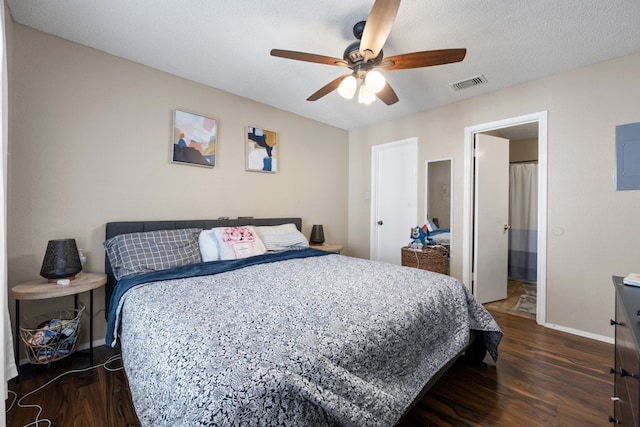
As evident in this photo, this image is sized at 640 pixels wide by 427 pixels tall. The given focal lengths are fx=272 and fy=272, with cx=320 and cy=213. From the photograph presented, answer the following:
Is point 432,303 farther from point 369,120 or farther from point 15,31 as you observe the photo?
point 15,31

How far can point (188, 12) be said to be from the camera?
6.04 feet

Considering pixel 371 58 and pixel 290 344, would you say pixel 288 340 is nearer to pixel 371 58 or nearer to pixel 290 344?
pixel 290 344

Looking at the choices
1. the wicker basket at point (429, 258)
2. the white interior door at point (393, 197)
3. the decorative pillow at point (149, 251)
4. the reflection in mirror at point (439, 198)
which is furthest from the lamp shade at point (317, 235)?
the decorative pillow at point (149, 251)

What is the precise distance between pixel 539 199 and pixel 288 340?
116 inches

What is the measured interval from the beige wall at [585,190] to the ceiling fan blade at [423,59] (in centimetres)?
166

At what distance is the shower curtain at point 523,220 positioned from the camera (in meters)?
4.33

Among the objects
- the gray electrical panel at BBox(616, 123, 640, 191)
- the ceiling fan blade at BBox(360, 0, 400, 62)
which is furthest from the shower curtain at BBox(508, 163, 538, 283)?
the ceiling fan blade at BBox(360, 0, 400, 62)

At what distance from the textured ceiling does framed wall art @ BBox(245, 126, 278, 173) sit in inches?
25.9

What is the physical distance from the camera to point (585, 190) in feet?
8.13

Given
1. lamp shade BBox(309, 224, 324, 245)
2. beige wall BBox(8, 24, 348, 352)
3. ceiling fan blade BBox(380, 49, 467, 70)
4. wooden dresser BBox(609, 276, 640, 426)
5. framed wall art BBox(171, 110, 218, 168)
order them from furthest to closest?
lamp shade BBox(309, 224, 324, 245)
framed wall art BBox(171, 110, 218, 168)
beige wall BBox(8, 24, 348, 352)
ceiling fan blade BBox(380, 49, 467, 70)
wooden dresser BBox(609, 276, 640, 426)

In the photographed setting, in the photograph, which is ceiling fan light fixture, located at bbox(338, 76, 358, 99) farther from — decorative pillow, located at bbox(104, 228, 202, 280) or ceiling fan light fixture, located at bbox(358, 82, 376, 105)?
decorative pillow, located at bbox(104, 228, 202, 280)

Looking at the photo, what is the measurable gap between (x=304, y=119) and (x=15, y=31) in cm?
275

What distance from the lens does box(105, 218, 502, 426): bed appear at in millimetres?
823

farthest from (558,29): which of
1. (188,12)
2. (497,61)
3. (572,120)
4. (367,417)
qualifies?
(367,417)
